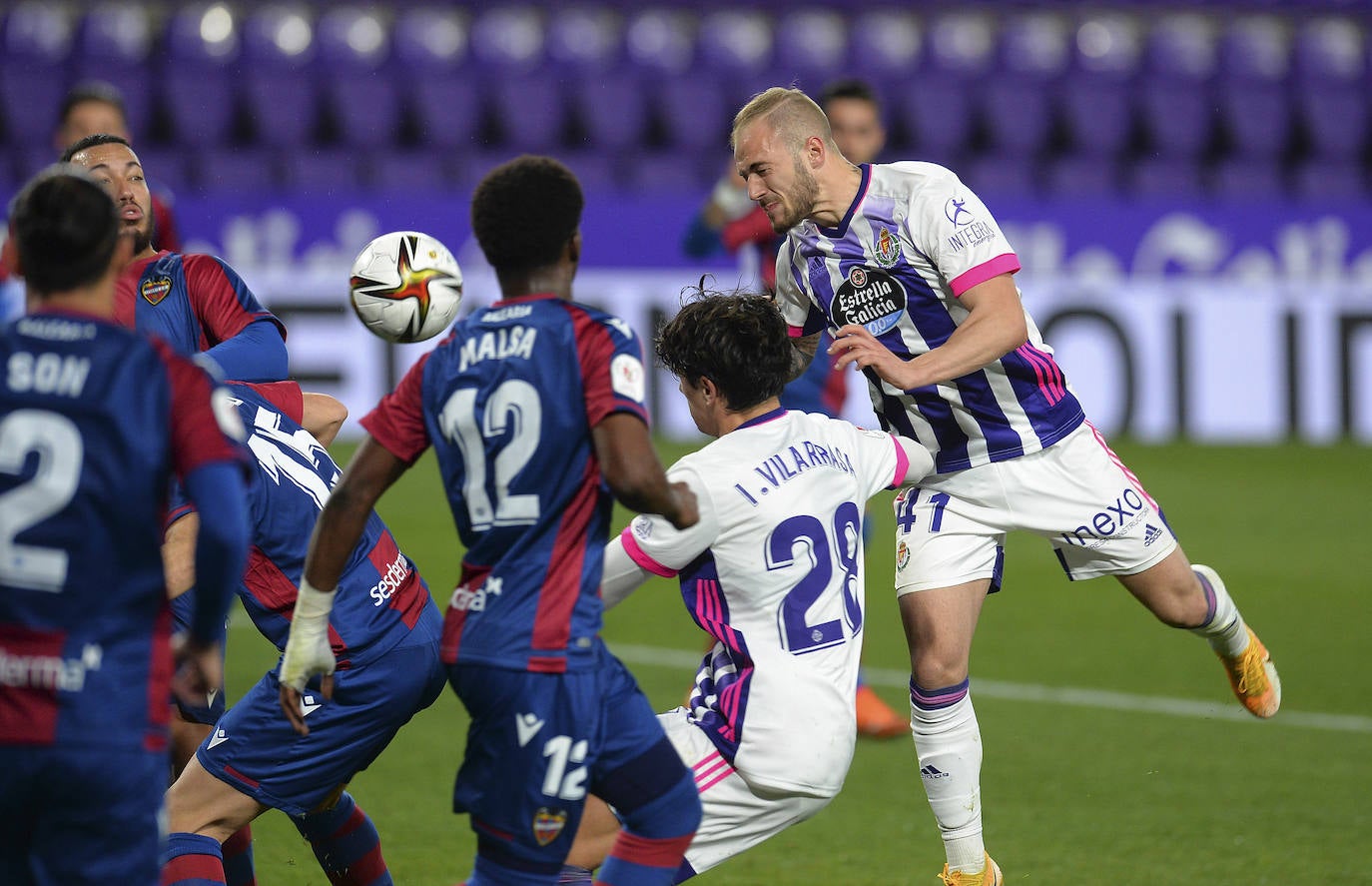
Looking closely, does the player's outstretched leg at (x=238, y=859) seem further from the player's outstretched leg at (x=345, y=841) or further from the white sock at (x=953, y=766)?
the white sock at (x=953, y=766)

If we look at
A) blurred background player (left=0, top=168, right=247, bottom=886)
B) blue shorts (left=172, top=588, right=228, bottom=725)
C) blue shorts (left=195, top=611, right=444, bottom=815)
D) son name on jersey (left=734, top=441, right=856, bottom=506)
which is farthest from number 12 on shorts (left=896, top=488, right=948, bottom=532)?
blurred background player (left=0, top=168, right=247, bottom=886)

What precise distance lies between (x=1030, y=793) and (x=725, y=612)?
7.33 feet

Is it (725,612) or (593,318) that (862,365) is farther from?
(593,318)

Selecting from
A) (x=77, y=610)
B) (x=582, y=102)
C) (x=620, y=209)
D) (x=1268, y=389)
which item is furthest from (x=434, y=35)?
(x=77, y=610)

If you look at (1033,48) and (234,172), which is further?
(1033,48)

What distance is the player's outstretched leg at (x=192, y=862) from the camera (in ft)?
11.0

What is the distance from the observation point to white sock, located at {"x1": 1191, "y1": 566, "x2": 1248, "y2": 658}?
4.62 m

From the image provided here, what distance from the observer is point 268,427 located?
3.74 meters

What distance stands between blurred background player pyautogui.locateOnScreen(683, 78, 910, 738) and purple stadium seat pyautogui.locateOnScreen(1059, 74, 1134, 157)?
795cm

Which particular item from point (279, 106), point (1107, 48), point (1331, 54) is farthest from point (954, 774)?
point (1331, 54)

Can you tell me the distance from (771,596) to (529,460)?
72 centimetres

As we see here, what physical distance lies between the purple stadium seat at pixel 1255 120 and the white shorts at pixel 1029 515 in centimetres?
1113

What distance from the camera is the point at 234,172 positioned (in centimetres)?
1288

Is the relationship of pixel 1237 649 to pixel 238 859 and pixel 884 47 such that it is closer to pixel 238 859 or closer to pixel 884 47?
pixel 238 859
